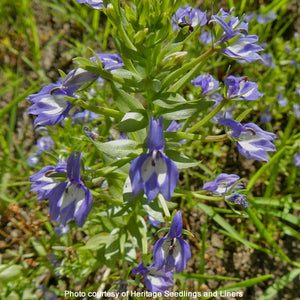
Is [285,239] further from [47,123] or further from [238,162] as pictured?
[47,123]

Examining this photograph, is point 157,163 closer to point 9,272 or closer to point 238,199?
point 238,199

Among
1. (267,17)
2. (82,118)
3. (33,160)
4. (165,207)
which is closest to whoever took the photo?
(165,207)

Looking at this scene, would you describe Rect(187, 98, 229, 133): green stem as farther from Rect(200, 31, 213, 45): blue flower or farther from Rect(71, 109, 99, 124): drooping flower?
Rect(200, 31, 213, 45): blue flower

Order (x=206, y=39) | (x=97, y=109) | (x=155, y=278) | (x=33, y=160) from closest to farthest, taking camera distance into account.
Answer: (x=97, y=109) < (x=155, y=278) < (x=33, y=160) < (x=206, y=39)

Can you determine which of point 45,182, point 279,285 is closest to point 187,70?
point 45,182

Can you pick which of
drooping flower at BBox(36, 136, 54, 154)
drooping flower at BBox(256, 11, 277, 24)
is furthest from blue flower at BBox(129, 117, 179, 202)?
drooping flower at BBox(256, 11, 277, 24)

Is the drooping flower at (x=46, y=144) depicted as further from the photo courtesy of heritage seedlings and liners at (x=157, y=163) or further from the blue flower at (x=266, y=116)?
the blue flower at (x=266, y=116)

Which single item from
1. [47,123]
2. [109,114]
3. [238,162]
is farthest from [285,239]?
[47,123]
